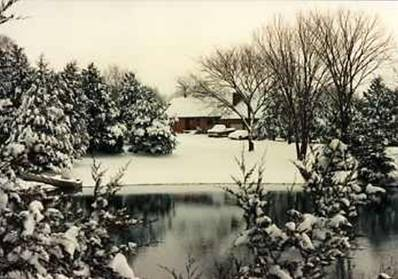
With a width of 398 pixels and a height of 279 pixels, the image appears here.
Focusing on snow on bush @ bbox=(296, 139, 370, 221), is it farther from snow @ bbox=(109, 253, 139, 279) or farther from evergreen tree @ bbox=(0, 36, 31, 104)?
evergreen tree @ bbox=(0, 36, 31, 104)

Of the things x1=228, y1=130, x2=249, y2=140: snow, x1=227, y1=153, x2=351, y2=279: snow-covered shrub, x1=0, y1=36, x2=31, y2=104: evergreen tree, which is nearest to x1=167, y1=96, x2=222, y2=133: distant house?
x1=228, y1=130, x2=249, y2=140: snow

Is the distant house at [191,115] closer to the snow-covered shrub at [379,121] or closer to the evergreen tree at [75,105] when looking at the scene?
the snow-covered shrub at [379,121]

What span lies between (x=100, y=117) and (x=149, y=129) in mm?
2218

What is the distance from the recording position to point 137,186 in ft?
88.0

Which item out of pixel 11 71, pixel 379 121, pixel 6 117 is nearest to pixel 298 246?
pixel 6 117

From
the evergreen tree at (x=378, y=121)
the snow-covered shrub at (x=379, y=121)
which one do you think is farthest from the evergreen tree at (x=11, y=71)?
the snow-covered shrub at (x=379, y=121)

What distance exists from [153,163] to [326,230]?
26.3 meters

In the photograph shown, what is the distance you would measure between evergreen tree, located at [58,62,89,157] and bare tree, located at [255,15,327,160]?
8.65 meters

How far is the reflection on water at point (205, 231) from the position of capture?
428 inches

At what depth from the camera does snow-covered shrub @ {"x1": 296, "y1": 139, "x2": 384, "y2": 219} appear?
4.60 meters

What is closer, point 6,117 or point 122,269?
point 122,269

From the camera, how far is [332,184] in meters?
4.65

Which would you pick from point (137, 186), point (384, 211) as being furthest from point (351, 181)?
point (137, 186)

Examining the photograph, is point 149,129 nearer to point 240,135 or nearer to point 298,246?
point 240,135
